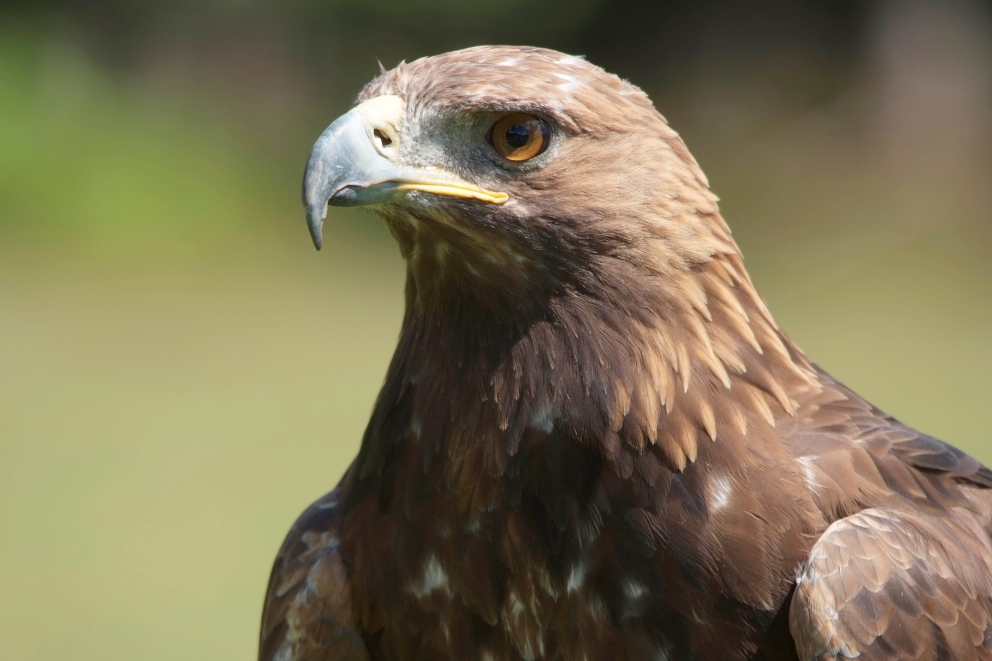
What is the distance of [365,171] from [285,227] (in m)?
11.5

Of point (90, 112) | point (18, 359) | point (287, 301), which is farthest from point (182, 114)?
point (18, 359)

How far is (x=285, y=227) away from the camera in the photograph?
13648 millimetres

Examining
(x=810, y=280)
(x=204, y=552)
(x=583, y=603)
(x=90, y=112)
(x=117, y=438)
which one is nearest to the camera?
(x=583, y=603)

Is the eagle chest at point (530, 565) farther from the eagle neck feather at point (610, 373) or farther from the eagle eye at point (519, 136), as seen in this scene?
the eagle eye at point (519, 136)

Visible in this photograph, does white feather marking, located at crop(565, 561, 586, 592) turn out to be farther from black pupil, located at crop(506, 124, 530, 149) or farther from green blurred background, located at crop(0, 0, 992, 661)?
green blurred background, located at crop(0, 0, 992, 661)

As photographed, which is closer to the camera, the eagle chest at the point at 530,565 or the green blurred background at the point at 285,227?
the eagle chest at the point at 530,565

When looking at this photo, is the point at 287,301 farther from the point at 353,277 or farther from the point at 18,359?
the point at 18,359

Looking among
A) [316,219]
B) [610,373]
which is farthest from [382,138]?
[610,373]

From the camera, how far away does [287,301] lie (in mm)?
12852

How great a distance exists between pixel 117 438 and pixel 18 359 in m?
2.34

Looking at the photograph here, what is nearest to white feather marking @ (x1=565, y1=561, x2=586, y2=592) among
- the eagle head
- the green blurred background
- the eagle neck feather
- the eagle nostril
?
the eagle neck feather

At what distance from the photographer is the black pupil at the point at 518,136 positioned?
2400mm

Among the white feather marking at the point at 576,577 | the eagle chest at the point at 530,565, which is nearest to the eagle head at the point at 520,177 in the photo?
the eagle chest at the point at 530,565

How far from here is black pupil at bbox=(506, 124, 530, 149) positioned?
240 centimetres
